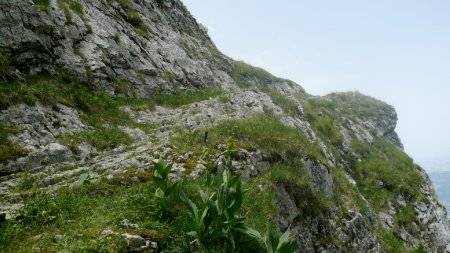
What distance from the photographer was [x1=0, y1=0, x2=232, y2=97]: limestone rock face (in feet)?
56.3

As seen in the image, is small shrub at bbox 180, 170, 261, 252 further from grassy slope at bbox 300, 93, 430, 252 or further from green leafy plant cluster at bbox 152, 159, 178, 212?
grassy slope at bbox 300, 93, 430, 252

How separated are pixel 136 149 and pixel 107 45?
10628 mm

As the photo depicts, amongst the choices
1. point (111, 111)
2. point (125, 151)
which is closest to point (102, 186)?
point (125, 151)

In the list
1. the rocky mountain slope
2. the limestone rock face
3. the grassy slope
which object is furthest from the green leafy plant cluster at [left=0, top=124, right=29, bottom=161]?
the grassy slope

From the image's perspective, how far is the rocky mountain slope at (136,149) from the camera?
759 centimetres

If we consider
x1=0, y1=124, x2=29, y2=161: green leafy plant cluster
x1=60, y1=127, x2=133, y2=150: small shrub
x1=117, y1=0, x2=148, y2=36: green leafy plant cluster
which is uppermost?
x1=117, y1=0, x2=148, y2=36: green leafy plant cluster

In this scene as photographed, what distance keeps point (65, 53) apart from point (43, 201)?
12923 mm

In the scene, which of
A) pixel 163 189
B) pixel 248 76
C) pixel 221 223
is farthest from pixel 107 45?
pixel 248 76

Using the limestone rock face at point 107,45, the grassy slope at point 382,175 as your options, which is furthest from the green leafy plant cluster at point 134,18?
the grassy slope at point 382,175

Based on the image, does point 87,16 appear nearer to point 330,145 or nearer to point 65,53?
point 65,53

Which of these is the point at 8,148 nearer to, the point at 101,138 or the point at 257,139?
the point at 101,138

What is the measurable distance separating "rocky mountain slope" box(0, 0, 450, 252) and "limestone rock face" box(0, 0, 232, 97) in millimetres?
81

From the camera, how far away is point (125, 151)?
44.8 feet

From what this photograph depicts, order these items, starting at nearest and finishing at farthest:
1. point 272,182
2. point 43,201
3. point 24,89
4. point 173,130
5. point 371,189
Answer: point 43,201
point 272,182
point 24,89
point 173,130
point 371,189
